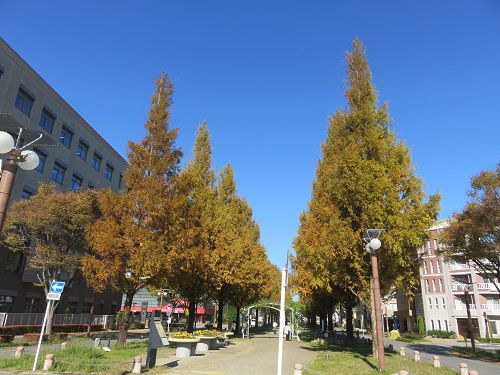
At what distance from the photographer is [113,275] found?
60.1 ft

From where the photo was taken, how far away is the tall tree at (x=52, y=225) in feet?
82.2

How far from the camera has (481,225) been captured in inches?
827

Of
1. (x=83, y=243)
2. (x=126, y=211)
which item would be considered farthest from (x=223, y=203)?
(x=126, y=211)

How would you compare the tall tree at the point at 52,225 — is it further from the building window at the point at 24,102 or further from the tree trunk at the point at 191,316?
the building window at the point at 24,102

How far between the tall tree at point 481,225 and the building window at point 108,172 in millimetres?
40376

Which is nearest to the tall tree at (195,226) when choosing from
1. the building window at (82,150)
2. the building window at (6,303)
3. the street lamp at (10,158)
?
the street lamp at (10,158)

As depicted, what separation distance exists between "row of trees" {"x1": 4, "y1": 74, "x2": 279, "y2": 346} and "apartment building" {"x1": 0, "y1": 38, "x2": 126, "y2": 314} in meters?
4.15

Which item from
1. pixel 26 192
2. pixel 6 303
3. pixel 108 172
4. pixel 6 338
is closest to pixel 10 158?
pixel 6 338

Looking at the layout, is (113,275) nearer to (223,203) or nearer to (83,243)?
(83,243)

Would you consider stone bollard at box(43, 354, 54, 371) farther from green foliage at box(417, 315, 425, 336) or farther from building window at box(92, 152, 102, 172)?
green foliage at box(417, 315, 425, 336)

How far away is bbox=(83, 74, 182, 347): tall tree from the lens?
18.2 m

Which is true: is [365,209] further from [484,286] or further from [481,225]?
[484,286]

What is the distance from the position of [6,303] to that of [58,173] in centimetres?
1314

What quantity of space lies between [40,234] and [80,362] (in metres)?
16.9
